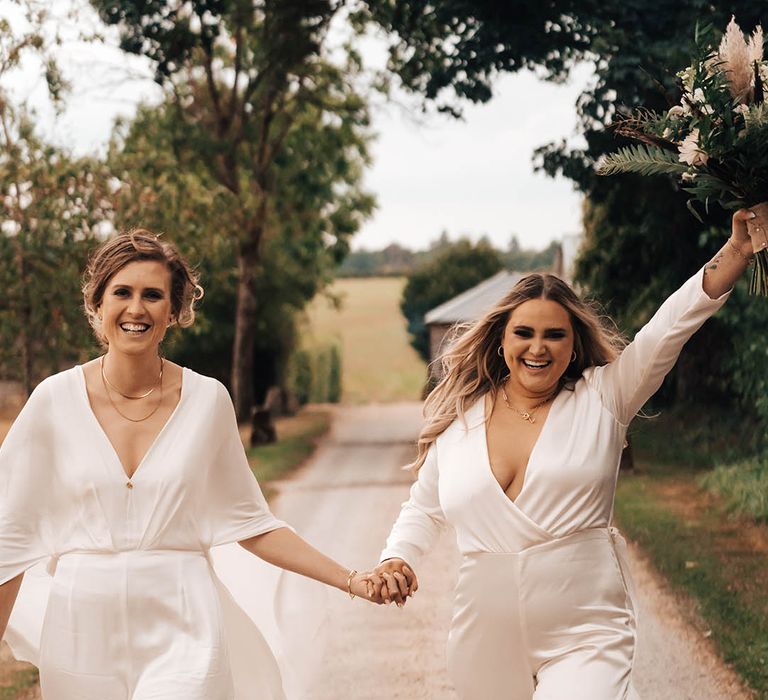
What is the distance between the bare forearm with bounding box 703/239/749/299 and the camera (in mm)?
4551

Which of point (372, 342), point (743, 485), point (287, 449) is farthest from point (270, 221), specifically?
point (372, 342)

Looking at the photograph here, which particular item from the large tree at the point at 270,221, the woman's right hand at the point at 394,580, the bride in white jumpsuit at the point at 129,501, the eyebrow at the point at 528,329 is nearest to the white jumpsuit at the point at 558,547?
the eyebrow at the point at 528,329

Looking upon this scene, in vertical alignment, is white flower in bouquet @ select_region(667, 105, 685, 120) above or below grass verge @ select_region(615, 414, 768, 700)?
above

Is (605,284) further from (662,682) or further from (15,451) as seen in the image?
(15,451)

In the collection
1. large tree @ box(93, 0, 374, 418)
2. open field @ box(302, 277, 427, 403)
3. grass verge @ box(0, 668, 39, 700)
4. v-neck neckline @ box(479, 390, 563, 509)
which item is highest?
large tree @ box(93, 0, 374, 418)

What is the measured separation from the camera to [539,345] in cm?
470

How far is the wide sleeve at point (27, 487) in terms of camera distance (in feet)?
14.6

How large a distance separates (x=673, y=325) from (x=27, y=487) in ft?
8.06

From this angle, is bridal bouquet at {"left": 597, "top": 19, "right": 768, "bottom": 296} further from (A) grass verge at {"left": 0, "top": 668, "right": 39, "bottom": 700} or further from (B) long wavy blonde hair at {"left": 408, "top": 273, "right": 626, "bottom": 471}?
(A) grass verge at {"left": 0, "top": 668, "right": 39, "bottom": 700}

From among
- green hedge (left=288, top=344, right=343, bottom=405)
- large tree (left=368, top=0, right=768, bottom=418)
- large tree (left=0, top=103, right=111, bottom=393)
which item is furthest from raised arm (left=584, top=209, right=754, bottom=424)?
green hedge (left=288, top=344, right=343, bottom=405)

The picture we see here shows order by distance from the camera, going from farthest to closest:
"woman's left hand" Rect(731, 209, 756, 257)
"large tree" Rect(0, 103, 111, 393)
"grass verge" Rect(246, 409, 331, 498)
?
"grass verge" Rect(246, 409, 331, 498) → "large tree" Rect(0, 103, 111, 393) → "woman's left hand" Rect(731, 209, 756, 257)

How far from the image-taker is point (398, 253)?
106250 millimetres

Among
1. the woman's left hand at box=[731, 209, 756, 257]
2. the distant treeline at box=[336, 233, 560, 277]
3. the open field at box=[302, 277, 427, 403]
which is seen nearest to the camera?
the woman's left hand at box=[731, 209, 756, 257]

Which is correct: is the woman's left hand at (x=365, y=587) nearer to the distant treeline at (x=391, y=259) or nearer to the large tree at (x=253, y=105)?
the large tree at (x=253, y=105)
